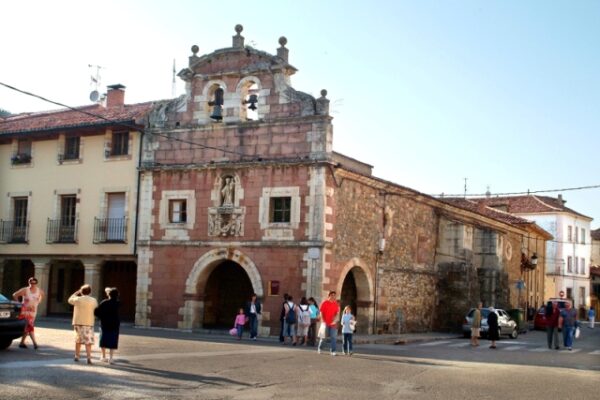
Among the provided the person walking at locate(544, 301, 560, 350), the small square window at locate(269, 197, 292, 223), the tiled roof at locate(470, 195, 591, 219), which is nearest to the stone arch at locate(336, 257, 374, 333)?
the small square window at locate(269, 197, 292, 223)

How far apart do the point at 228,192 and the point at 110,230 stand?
244 inches

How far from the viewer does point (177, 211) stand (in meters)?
29.1

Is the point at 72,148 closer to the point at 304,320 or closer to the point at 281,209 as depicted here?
the point at 281,209

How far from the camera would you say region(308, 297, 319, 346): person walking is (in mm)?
A: 24641

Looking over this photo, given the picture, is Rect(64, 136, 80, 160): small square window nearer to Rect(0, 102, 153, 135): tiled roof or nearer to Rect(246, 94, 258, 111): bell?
Rect(0, 102, 153, 135): tiled roof

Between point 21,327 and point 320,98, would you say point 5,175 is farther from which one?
point 21,327

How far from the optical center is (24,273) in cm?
3681

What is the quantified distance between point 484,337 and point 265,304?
11.0 m

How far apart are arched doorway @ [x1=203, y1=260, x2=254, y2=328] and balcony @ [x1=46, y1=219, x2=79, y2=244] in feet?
21.8

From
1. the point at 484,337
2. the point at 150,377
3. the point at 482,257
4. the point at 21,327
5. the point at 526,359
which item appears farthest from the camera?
the point at 482,257

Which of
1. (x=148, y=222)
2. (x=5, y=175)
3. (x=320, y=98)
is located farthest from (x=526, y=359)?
(x=5, y=175)

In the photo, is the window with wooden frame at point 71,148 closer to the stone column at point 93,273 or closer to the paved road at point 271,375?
the stone column at point 93,273

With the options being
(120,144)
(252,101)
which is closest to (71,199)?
(120,144)

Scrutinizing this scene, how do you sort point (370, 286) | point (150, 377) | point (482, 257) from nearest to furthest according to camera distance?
point (150, 377) < point (370, 286) < point (482, 257)
